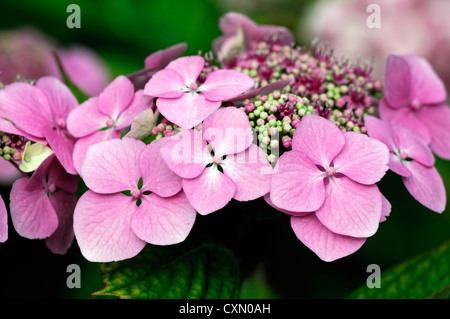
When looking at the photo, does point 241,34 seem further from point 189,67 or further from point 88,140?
point 88,140

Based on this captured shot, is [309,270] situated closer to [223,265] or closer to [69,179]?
[223,265]

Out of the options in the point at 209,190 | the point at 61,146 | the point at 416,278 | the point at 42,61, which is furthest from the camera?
the point at 42,61

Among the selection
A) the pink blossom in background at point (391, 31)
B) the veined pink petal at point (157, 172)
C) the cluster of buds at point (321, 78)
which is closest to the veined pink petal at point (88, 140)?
the veined pink petal at point (157, 172)

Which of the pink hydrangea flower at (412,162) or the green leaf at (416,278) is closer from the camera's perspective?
the pink hydrangea flower at (412,162)

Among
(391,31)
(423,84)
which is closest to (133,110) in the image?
(423,84)

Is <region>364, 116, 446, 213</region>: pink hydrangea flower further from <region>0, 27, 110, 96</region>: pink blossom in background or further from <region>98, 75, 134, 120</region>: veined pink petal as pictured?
<region>0, 27, 110, 96</region>: pink blossom in background

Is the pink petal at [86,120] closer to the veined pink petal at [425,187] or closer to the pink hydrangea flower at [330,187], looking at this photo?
the pink hydrangea flower at [330,187]

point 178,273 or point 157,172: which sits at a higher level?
point 157,172
